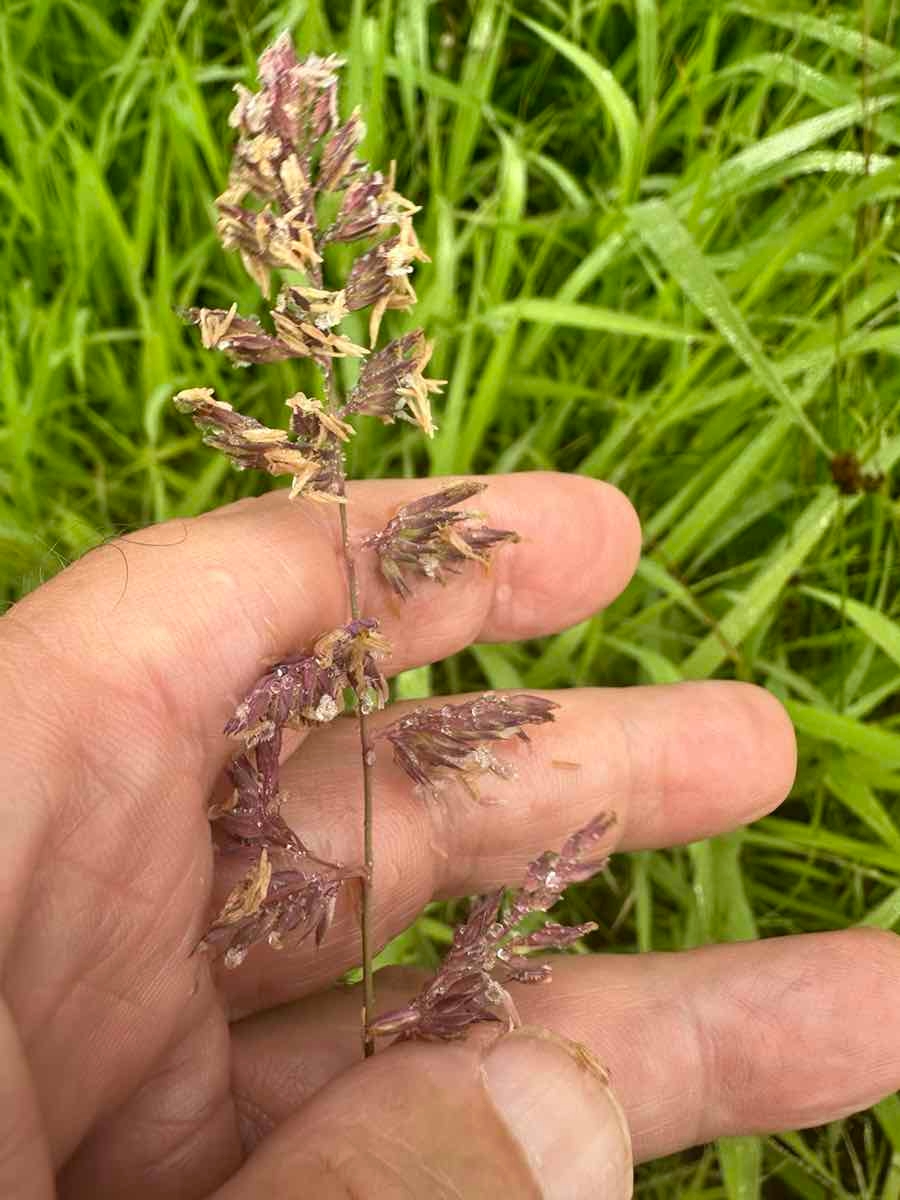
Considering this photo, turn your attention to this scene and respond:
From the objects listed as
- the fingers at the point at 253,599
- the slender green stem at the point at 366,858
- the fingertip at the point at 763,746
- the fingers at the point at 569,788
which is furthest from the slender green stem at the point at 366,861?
the fingertip at the point at 763,746

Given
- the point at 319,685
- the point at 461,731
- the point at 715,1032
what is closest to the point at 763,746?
the point at 715,1032

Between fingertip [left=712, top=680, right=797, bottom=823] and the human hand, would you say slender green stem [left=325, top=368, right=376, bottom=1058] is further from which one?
fingertip [left=712, top=680, right=797, bottom=823]

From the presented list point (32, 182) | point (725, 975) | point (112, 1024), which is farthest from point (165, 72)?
point (725, 975)

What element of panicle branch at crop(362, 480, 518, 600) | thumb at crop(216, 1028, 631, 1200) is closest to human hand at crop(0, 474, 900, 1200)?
thumb at crop(216, 1028, 631, 1200)

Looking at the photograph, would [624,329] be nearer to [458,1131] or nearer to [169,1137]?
[458,1131]

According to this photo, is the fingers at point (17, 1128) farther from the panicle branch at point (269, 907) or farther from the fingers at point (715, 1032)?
the fingers at point (715, 1032)

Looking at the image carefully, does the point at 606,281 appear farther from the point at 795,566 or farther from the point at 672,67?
the point at 795,566
